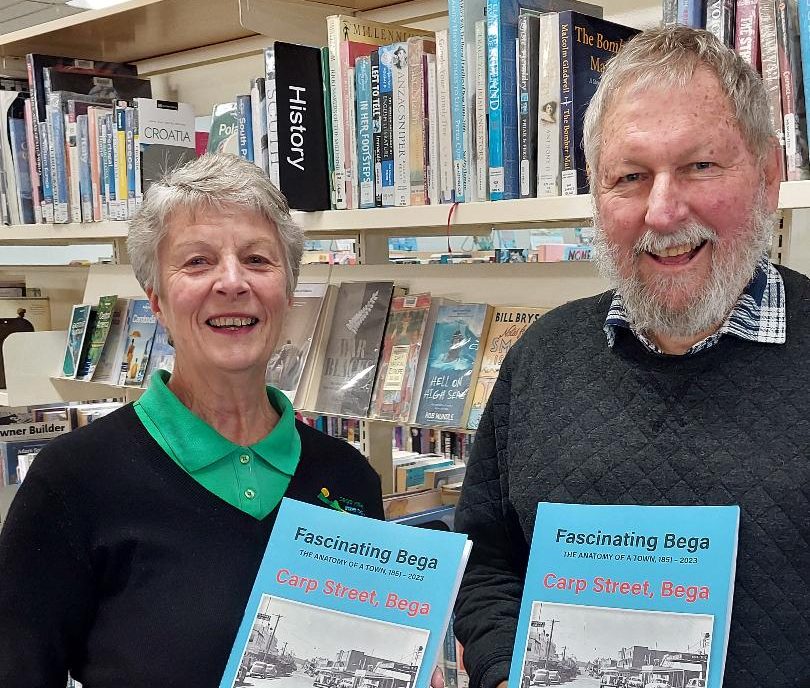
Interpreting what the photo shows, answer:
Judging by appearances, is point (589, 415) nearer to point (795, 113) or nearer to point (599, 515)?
point (599, 515)

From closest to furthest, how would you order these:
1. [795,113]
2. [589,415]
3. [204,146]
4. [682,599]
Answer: [682,599] < [589,415] < [795,113] < [204,146]

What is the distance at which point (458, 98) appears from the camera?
181cm

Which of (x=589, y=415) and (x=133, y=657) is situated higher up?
(x=589, y=415)

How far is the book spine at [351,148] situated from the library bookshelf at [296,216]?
0.05m

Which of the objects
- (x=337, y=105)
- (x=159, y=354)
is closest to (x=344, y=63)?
(x=337, y=105)

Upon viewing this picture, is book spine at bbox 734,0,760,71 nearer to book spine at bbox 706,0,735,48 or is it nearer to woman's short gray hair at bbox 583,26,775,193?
book spine at bbox 706,0,735,48

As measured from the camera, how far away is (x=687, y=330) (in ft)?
3.98

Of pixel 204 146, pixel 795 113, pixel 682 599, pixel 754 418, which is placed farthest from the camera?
pixel 204 146

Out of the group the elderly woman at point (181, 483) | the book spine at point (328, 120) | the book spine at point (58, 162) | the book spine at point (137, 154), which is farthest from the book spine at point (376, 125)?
the book spine at point (58, 162)

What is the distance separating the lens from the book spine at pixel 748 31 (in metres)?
1.48

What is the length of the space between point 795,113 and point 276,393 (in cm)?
100

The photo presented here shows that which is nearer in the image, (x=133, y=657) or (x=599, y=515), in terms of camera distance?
(x=599, y=515)

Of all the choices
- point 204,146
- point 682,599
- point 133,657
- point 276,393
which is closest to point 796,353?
point 682,599

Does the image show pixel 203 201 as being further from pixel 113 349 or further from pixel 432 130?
pixel 113 349
